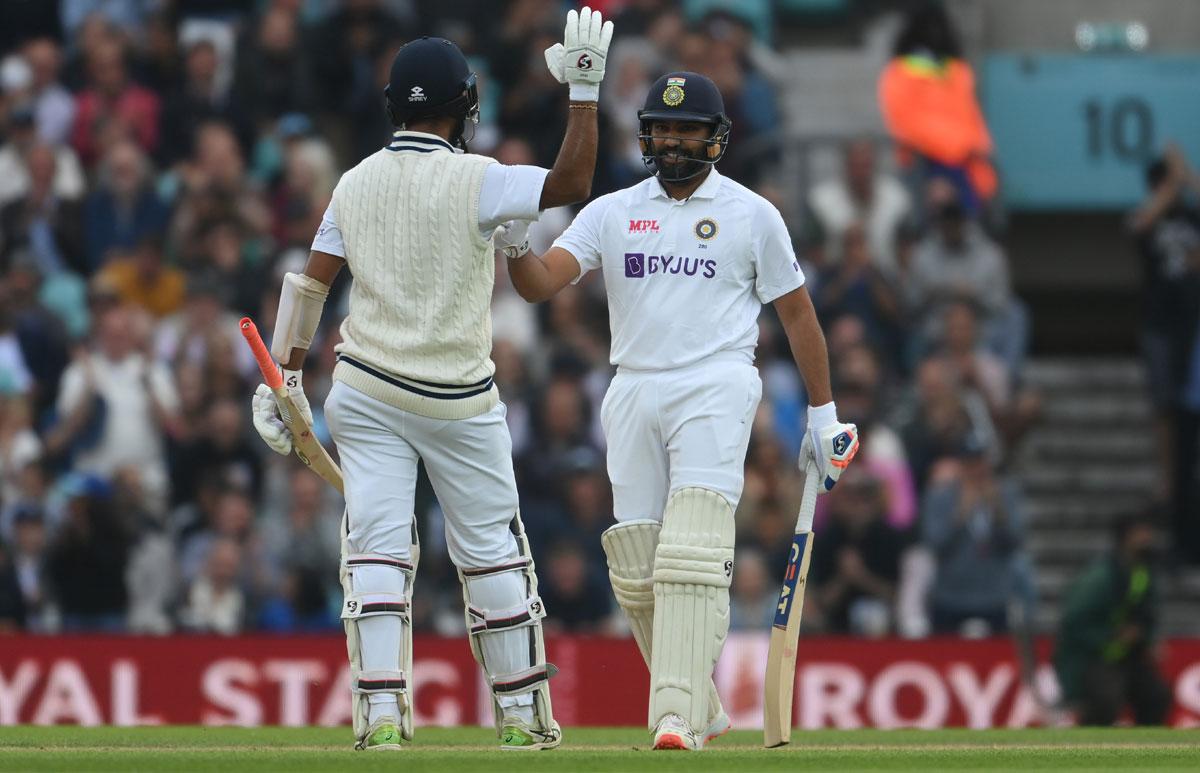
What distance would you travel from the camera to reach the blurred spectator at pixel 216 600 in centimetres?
A: 1402

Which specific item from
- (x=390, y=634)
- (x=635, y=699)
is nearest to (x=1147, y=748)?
(x=390, y=634)

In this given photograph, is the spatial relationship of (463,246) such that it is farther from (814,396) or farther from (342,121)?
(342,121)

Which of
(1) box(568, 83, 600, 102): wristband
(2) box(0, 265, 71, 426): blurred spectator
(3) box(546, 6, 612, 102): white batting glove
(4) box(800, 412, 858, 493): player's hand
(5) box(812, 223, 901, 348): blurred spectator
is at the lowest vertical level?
(4) box(800, 412, 858, 493): player's hand

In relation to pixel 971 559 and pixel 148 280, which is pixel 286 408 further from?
pixel 148 280

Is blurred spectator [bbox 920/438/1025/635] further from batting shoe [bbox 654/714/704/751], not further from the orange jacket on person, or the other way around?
batting shoe [bbox 654/714/704/751]

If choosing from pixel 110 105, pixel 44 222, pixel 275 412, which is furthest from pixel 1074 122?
pixel 275 412

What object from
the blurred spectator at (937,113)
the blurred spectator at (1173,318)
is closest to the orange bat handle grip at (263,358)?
the blurred spectator at (937,113)

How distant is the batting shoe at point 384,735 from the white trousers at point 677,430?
3.75ft

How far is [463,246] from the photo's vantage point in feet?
27.8

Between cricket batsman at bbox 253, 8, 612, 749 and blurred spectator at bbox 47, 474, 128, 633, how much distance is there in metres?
5.66

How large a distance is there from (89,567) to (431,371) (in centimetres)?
612

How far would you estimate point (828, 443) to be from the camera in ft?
29.3

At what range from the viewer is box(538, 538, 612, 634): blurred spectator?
551 inches

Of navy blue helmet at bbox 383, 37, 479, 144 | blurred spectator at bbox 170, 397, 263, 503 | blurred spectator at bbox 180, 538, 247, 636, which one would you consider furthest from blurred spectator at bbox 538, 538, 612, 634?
navy blue helmet at bbox 383, 37, 479, 144
